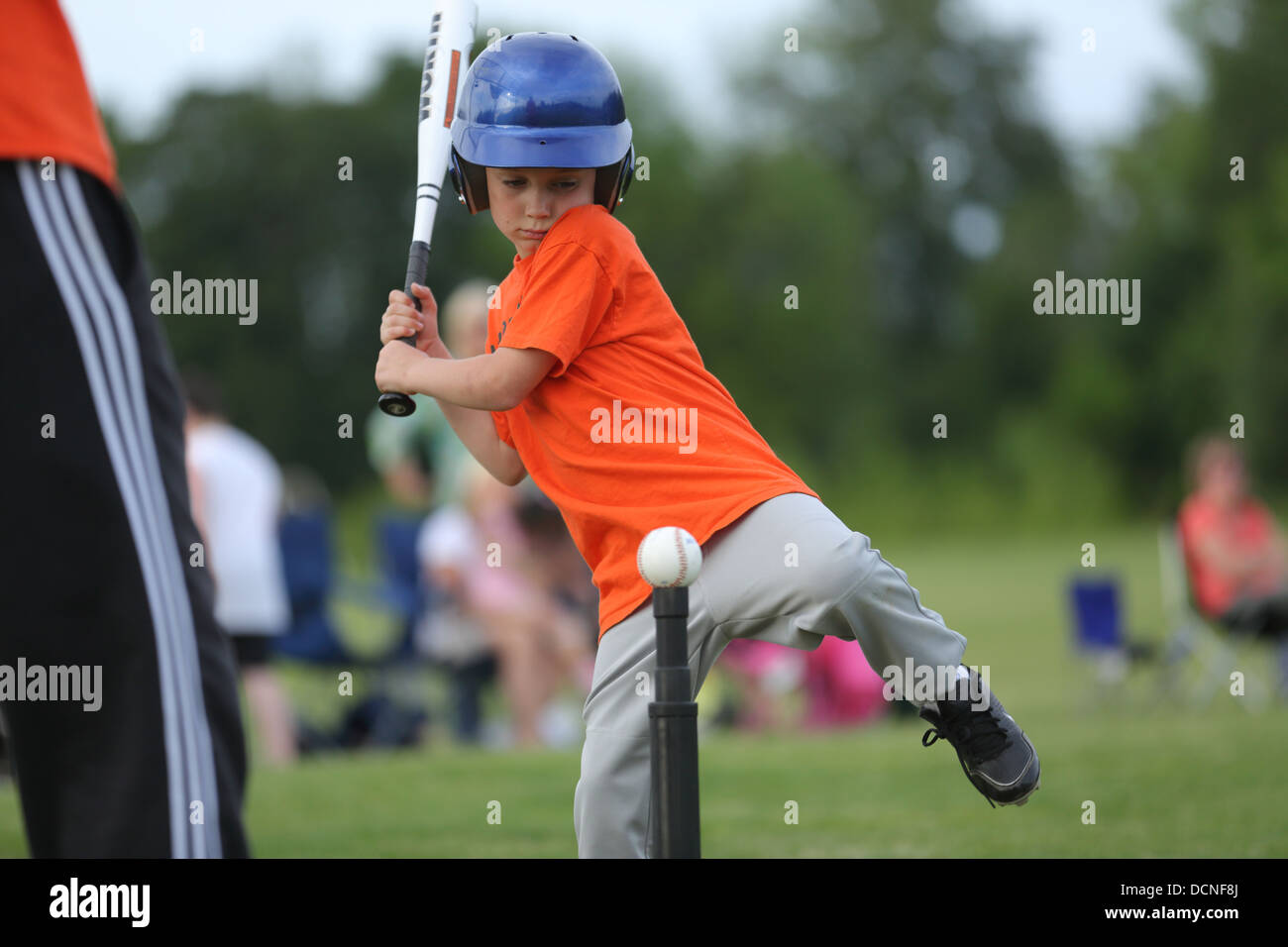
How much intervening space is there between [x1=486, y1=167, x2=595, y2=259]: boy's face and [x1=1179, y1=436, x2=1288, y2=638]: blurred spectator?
10076 millimetres

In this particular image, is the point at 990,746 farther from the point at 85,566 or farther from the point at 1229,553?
the point at 1229,553

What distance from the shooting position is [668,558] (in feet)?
9.78

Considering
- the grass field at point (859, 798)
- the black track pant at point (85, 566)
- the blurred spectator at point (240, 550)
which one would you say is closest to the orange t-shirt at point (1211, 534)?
the grass field at point (859, 798)

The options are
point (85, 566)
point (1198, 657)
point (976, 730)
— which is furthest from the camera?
point (1198, 657)

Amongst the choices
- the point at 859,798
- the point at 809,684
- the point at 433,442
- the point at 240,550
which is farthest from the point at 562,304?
the point at 809,684

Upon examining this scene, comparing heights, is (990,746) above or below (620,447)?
below

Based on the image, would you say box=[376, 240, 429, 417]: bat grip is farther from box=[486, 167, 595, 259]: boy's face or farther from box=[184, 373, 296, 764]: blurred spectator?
box=[184, 373, 296, 764]: blurred spectator

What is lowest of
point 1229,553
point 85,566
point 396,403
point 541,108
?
point 85,566

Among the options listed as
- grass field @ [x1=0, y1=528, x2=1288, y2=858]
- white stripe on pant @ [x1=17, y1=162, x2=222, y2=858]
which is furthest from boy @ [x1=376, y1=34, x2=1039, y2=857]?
grass field @ [x1=0, y1=528, x2=1288, y2=858]

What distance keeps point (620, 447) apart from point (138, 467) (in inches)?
51.9

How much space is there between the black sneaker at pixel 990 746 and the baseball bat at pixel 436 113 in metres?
1.55

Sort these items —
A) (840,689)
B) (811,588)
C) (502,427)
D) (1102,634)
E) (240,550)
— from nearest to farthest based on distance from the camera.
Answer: (811,588)
(502,427)
(240,550)
(840,689)
(1102,634)

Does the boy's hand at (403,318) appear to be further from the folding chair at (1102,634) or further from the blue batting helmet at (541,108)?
the folding chair at (1102,634)

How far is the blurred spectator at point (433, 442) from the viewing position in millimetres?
9273
